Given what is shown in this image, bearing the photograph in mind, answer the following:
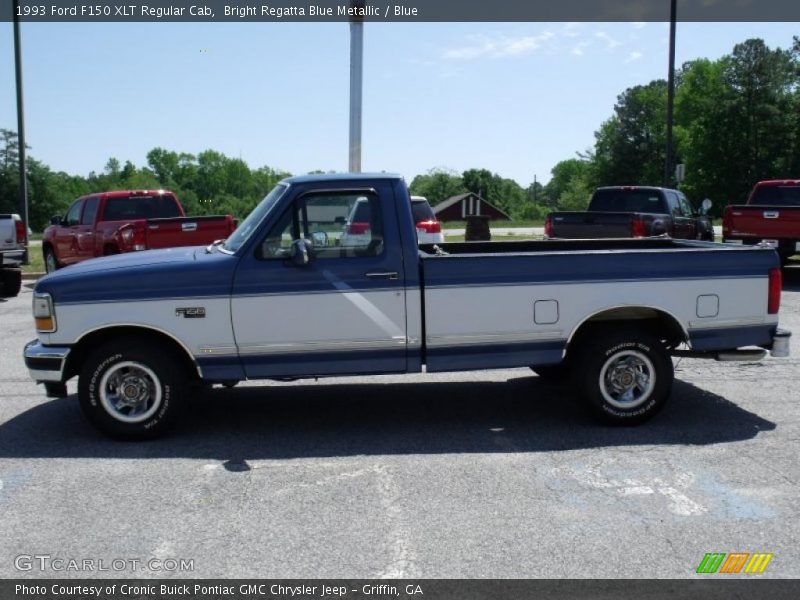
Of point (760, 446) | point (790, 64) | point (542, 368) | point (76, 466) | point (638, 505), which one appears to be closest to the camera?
point (638, 505)

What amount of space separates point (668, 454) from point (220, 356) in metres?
3.35

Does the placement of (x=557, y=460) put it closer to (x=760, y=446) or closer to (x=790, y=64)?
(x=760, y=446)

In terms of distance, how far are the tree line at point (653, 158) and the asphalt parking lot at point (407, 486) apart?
24327 mm

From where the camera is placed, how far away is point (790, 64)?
212 ft

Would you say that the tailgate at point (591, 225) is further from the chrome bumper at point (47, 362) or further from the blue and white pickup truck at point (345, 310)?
the chrome bumper at point (47, 362)

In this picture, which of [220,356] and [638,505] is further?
[220,356]

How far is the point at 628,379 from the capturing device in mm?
6668

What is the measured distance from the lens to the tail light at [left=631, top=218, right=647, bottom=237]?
14.7 metres

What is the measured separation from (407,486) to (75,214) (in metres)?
13.9

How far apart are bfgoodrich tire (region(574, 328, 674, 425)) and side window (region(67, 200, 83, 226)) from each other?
521 inches

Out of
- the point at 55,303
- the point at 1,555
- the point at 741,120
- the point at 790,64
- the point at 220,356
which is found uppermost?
the point at 790,64

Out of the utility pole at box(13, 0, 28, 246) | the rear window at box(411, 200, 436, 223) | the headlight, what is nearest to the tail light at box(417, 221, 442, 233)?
the rear window at box(411, 200, 436, 223)

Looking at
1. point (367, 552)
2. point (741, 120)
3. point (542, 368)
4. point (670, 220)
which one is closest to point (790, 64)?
point (741, 120)

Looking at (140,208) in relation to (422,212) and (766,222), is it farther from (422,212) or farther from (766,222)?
(766,222)
